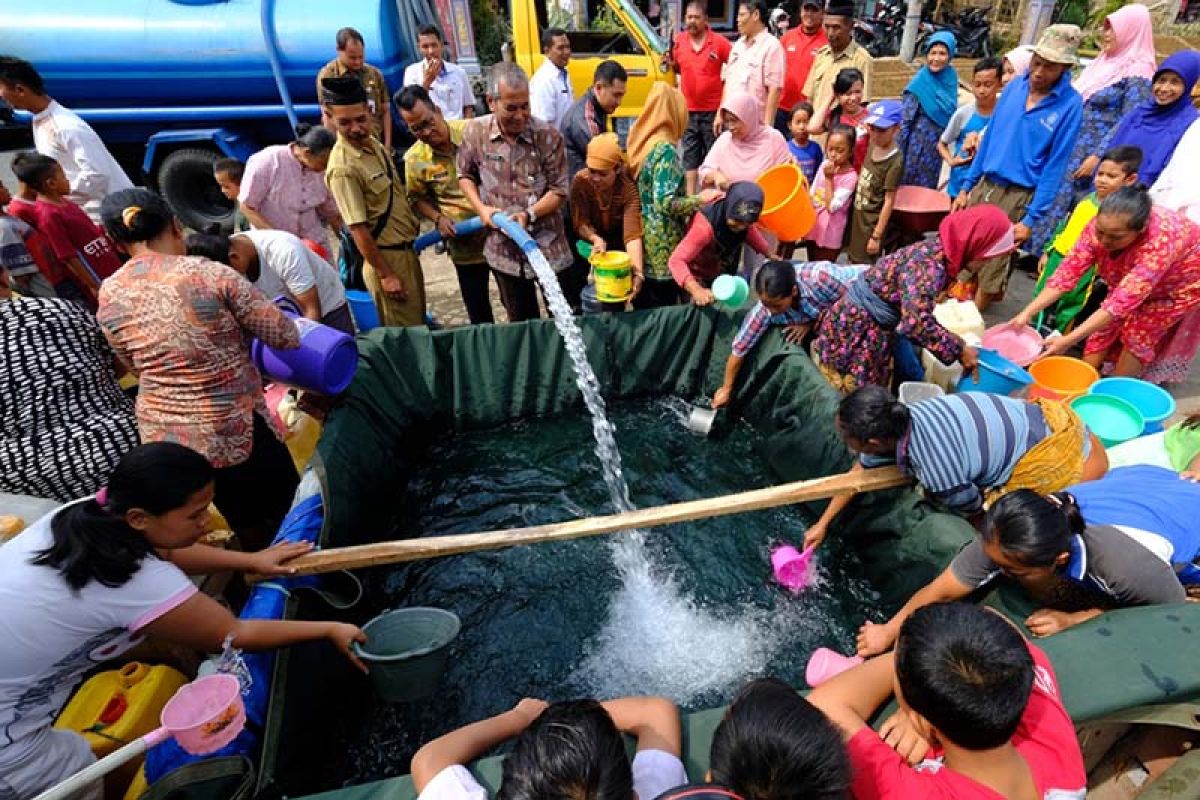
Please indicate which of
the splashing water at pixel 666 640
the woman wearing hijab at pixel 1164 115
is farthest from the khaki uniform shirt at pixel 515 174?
the woman wearing hijab at pixel 1164 115

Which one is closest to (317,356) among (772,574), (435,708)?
(435,708)

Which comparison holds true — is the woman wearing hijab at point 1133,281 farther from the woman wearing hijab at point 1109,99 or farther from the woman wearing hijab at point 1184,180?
the woman wearing hijab at point 1109,99

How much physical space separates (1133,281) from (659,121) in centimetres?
254

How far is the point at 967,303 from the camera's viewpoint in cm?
333

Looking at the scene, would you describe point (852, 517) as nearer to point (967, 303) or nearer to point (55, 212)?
point (967, 303)

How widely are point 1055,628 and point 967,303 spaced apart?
206 cm

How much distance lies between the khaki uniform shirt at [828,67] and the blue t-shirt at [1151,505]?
400 centimetres

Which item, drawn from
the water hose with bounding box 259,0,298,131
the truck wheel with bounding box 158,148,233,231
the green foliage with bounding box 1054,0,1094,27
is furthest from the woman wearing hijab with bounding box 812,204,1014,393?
the green foliage with bounding box 1054,0,1094,27

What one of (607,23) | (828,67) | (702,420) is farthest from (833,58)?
(702,420)

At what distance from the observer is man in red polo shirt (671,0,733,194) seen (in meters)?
5.66

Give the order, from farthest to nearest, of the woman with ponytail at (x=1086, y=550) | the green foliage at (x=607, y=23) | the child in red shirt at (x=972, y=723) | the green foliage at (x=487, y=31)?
the green foliage at (x=487, y=31), the green foliage at (x=607, y=23), the woman with ponytail at (x=1086, y=550), the child in red shirt at (x=972, y=723)

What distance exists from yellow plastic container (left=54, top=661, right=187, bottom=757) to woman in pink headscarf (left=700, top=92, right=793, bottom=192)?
3.54m

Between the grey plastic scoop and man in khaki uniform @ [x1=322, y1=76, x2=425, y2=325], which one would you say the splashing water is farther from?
man in khaki uniform @ [x1=322, y1=76, x2=425, y2=325]

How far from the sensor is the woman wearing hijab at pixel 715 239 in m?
3.19
